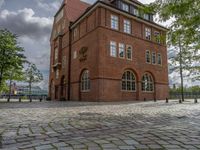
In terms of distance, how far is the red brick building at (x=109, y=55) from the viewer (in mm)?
23406

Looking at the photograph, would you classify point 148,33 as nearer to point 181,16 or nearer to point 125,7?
point 125,7


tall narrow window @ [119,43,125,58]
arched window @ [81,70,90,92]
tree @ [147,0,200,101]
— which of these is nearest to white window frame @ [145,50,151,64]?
tall narrow window @ [119,43,125,58]

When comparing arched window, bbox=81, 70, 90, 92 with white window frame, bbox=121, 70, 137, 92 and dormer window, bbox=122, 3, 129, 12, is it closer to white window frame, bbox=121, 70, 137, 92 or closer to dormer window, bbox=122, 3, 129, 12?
white window frame, bbox=121, 70, 137, 92

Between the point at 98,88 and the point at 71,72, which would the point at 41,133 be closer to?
the point at 98,88

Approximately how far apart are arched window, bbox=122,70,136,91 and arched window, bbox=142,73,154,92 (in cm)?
218

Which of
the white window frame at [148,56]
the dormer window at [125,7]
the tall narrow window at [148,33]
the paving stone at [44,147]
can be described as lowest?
the paving stone at [44,147]

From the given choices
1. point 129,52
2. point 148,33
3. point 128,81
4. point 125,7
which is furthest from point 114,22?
point 128,81

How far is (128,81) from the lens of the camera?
84.8ft

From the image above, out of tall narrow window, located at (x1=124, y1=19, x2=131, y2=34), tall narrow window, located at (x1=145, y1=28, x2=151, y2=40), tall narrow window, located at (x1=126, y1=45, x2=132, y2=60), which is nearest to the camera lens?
tall narrow window, located at (x1=126, y1=45, x2=132, y2=60)

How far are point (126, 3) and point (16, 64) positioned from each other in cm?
1766

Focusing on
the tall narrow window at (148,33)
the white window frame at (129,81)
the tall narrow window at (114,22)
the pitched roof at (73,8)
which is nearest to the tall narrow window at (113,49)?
the tall narrow window at (114,22)

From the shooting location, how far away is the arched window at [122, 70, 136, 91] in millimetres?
25312

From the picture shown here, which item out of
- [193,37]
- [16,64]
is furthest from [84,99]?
[193,37]

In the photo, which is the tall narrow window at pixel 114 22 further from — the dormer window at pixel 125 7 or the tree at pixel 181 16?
the tree at pixel 181 16
